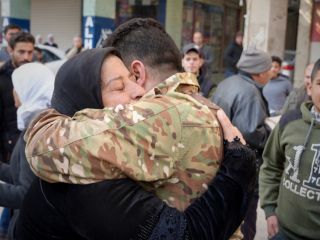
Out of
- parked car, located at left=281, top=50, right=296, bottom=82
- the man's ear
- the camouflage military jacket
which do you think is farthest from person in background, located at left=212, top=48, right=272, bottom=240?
parked car, located at left=281, top=50, right=296, bottom=82

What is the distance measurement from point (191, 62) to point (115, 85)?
4191 mm

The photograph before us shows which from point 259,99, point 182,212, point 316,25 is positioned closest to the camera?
→ point 182,212

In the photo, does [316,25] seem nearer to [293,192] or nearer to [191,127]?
[293,192]

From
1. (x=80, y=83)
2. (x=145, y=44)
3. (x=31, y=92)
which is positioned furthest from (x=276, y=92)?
(x=80, y=83)

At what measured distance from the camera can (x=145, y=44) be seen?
5.46ft

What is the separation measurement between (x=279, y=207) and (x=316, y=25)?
9.42 meters

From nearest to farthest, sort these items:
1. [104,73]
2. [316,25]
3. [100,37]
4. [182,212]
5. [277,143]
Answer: [182,212]
[104,73]
[277,143]
[100,37]
[316,25]

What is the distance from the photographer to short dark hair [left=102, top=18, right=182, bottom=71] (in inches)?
65.1

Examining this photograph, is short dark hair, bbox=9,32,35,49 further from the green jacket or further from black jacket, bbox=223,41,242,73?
black jacket, bbox=223,41,242,73

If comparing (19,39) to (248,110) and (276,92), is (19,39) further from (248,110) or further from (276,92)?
(276,92)

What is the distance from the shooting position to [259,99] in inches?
149

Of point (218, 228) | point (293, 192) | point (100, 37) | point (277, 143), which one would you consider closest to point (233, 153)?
point (218, 228)

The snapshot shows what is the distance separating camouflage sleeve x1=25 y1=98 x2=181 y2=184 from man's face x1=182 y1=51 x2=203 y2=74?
427 centimetres

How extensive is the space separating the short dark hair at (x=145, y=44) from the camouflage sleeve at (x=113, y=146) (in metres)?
0.39
